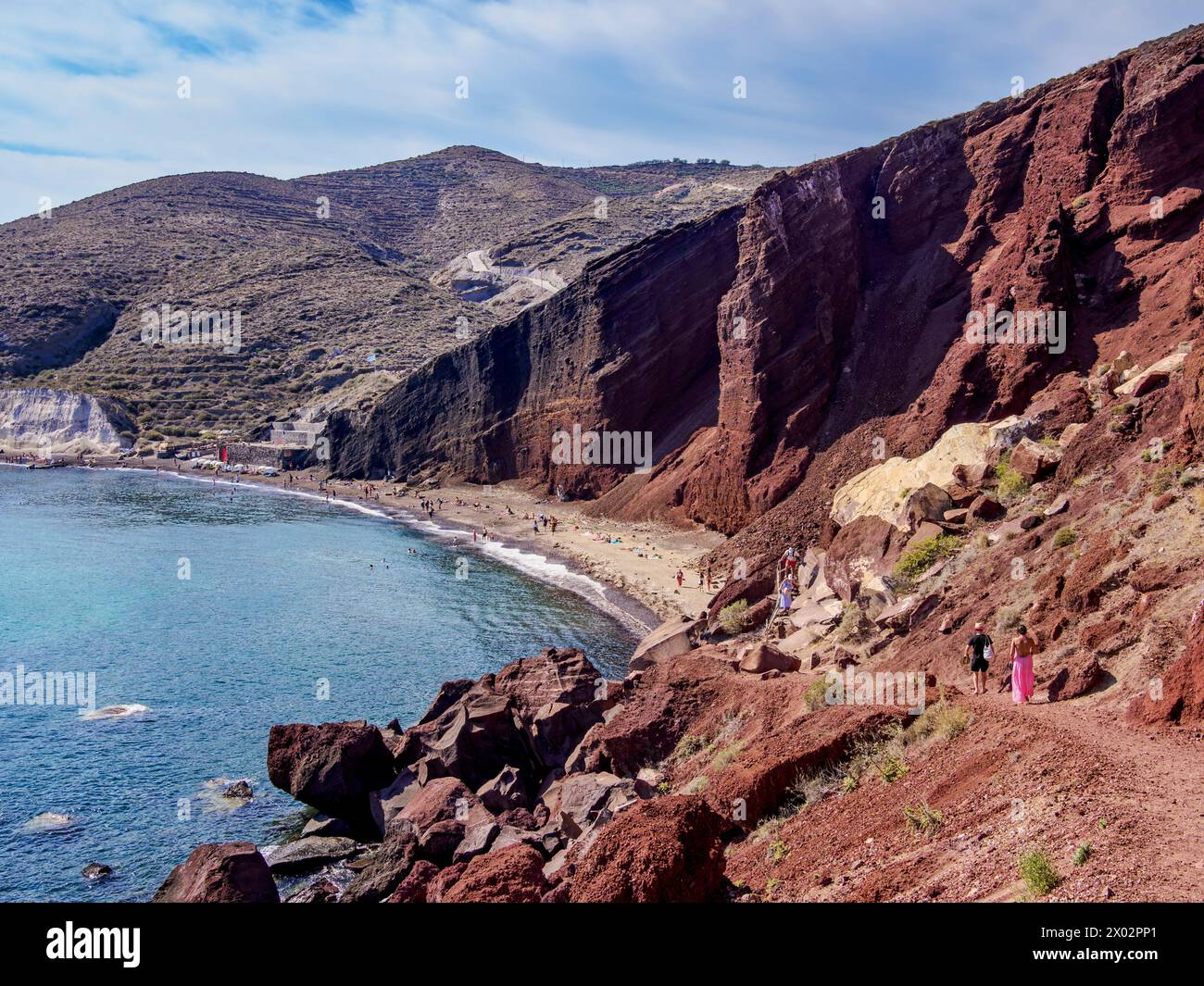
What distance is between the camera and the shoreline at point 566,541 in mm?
42562

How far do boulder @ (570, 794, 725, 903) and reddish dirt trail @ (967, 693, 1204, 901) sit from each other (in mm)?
3809

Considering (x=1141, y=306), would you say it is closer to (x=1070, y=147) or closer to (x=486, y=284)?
(x=1070, y=147)

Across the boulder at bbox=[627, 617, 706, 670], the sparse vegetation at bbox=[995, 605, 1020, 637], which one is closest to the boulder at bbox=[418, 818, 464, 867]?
the boulder at bbox=[627, 617, 706, 670]

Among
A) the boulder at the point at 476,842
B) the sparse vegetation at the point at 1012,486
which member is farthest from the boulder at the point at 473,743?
the sparse vegetation at the point at 1012,486

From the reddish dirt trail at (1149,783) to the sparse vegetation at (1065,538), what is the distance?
6498mm

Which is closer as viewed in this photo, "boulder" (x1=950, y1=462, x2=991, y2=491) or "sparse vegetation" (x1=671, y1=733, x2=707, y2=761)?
"sparse vegetation" (x1=671, y1=733, x2=707, y2=761)

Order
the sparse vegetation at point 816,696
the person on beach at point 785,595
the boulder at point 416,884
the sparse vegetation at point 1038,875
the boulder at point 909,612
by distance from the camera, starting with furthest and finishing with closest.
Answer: the person on beach at point 785,595 < the boulder at point 909,612 < the sparse vegetation at point 816,696 < the boulder at point 416,884 < the sparse vegetation at point 1038,875

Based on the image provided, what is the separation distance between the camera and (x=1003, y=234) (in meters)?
43.3

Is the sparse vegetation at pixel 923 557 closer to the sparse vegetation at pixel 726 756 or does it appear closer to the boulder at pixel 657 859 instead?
the sparse vegetation at pixel 726 756

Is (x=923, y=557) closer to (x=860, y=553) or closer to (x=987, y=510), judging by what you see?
(x=987, y=510)

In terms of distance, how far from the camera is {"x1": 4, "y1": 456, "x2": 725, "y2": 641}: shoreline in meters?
42.6

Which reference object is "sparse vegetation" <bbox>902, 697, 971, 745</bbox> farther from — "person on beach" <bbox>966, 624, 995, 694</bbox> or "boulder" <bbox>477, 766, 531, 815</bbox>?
"boulder" <bbox>477, 766, 531, 815</bbox>

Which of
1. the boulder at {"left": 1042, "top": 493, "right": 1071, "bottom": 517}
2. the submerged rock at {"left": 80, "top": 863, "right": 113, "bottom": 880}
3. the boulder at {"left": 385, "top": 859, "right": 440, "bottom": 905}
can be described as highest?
the boulder at {"left": 1042, "top": 493, "right": 1071, "bottom": 517}
